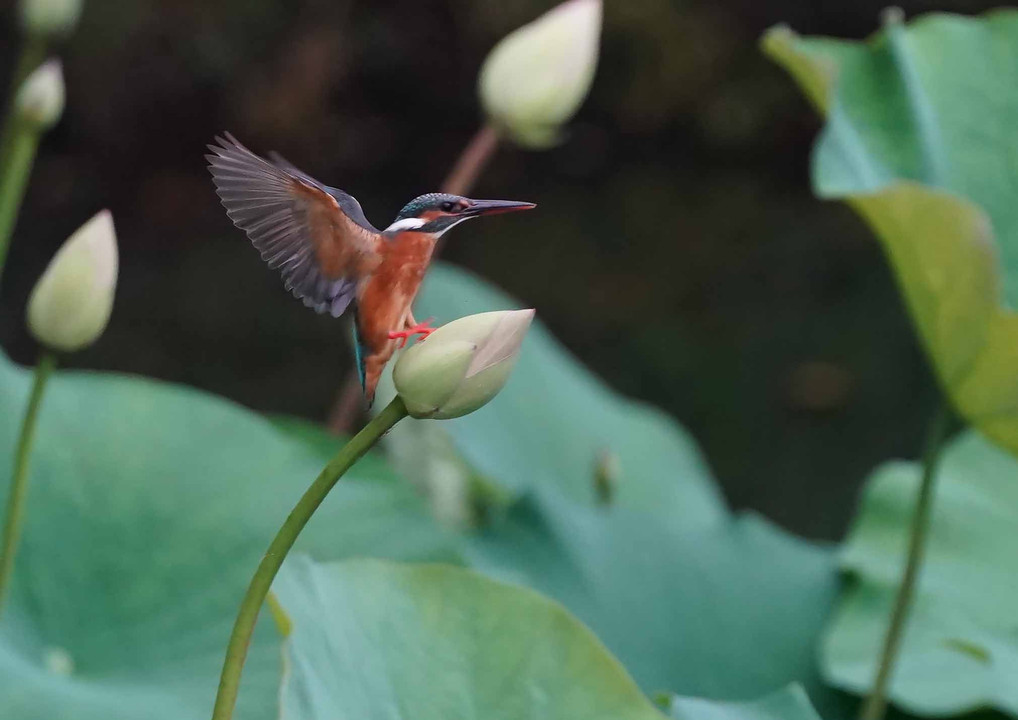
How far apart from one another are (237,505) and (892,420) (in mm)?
1910

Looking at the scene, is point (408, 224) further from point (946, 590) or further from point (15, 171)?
point (946, 590)

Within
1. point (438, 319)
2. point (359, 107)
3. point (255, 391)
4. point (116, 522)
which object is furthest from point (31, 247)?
point (116, 522)

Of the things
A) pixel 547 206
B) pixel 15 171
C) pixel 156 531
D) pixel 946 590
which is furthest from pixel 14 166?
pixel 547 206

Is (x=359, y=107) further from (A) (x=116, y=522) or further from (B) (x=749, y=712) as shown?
(B) (x=749, y=712)

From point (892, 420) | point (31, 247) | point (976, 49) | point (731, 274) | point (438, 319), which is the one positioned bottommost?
point (892, 420)

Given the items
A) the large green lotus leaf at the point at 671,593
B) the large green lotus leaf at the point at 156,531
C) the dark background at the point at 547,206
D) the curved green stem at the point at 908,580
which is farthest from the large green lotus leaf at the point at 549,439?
the dark background at the point at 547,206

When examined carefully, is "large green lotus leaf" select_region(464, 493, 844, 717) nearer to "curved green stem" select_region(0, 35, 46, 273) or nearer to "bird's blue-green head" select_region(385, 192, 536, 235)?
"curved green stem" select_region(0, 35, 46, 273)

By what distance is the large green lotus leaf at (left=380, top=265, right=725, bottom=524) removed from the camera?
1.02 meters

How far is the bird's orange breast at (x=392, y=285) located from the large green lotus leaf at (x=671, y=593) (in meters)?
0.51

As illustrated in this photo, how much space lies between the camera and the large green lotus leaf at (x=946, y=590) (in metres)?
0.84

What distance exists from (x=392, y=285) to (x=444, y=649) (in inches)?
7.0

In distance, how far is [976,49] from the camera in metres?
0.90

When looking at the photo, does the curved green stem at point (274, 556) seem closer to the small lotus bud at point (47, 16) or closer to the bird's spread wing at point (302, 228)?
the bird's spread wing at point (302, 228)

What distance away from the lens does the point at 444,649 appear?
0.45 meters
